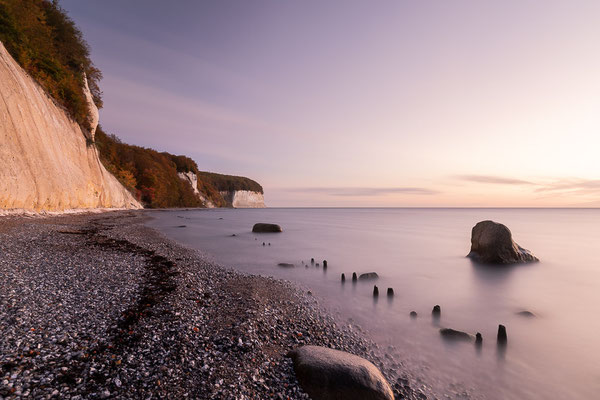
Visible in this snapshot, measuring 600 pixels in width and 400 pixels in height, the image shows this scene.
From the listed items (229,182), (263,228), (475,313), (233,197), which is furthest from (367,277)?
(229,182)

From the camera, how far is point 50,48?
28953 mm

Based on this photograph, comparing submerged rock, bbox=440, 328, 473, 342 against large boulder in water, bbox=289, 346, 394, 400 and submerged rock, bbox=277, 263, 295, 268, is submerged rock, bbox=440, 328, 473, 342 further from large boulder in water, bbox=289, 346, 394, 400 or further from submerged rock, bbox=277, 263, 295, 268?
submerged rock, bbox=277, 263, 295, 268

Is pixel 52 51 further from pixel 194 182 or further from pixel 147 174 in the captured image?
pixel 194 182

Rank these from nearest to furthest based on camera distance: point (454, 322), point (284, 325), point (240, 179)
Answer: point (284, 325)
point (454, 322)
point (240, 179)

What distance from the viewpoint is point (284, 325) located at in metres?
6.60

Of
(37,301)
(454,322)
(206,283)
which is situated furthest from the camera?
(206,283)

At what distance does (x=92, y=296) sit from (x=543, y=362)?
1216 cm

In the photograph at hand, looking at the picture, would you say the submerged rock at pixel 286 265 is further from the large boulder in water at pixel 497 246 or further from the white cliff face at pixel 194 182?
the white cliff face at pixel 194 182

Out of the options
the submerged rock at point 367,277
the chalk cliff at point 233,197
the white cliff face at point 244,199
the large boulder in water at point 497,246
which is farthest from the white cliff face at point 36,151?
the white cliff face at point 244,199

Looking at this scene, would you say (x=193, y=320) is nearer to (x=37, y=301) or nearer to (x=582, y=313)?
(x=37, y=301)

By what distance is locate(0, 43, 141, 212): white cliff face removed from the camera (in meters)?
17.1

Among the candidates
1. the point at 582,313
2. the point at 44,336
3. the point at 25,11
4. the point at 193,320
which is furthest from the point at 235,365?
the point at 25,11

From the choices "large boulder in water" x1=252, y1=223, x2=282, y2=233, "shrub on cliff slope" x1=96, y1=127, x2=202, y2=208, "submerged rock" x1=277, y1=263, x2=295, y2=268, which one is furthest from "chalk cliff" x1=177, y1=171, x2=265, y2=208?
"submerged rock" x1=277, y1=263, x2=295, y2=268

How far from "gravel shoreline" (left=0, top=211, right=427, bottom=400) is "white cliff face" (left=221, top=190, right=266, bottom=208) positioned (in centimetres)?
14667
